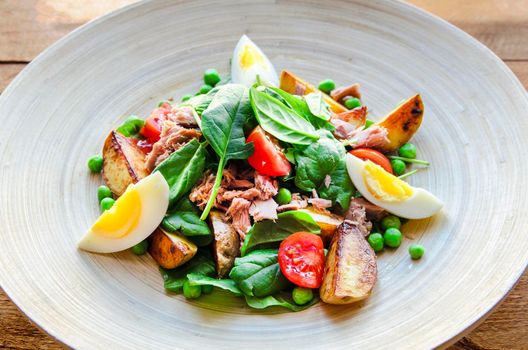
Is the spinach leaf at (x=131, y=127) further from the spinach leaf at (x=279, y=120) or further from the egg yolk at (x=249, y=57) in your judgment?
the spinach leaf at (x=279, y=120)

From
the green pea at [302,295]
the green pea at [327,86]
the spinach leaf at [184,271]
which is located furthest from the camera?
the green pea at [327,86]

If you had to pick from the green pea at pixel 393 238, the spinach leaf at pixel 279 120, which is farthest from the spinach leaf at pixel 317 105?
the green pea at pixel 393 238

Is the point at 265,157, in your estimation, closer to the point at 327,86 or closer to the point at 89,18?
the point at 327,86

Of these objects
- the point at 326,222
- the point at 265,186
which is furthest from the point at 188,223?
the point at 326,222

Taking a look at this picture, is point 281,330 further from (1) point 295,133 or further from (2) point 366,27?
(2) point 366,27

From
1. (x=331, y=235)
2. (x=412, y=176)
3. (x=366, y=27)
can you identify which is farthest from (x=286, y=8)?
(x=331, y=235)

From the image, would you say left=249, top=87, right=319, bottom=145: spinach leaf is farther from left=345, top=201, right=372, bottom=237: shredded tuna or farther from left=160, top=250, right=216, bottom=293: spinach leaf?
left=160, top=250, right=216, bottom=293: spinach leaf
